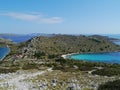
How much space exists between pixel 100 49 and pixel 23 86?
148 metres

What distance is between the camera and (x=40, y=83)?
4356 centimetres

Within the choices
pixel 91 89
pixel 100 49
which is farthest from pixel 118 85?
pixel 100 49

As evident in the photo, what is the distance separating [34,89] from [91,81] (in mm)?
11339

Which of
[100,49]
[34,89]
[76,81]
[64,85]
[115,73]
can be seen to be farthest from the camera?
[100,49]

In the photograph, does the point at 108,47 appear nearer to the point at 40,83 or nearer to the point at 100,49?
the point at 100,49

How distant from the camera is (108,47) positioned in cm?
19588

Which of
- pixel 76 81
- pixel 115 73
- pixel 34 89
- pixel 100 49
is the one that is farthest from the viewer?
pixel 100 49

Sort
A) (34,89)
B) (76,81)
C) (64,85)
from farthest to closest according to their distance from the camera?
(76,81) < (64,85) < (34,89)

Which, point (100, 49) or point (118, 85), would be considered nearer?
point (118, 85)

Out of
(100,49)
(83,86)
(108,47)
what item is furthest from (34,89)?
(108,47)

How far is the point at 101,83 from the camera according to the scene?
44062 mm

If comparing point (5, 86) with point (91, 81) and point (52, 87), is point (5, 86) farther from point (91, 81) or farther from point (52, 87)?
point (91, 81)

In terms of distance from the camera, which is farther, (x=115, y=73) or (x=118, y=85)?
(x=115, y=73)

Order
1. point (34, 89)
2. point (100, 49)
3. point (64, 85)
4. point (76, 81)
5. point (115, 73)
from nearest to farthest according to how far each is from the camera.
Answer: point (34, 89) < point (64, 85) < point (76, 81) < point (115, 73) < point (100, 49)
